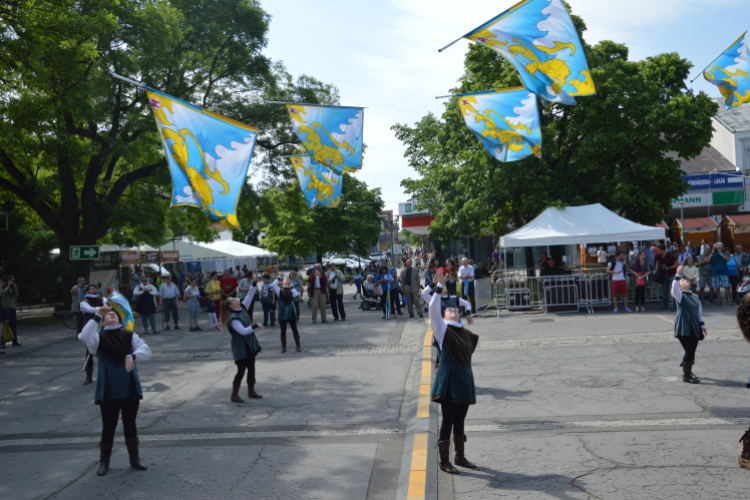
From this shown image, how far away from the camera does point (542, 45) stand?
941cm

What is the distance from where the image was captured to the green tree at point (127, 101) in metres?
16.2

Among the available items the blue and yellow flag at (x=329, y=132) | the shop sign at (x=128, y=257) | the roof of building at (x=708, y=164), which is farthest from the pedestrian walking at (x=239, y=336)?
the roof of building at (x=708, y=164)

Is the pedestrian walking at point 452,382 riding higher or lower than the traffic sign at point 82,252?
lower

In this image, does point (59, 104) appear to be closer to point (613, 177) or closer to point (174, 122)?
point (174, 122)

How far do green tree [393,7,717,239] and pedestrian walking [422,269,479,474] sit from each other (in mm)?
14126

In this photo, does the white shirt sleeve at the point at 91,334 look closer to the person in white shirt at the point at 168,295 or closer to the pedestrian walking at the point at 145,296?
the pedestrian walking at the point at 145,296

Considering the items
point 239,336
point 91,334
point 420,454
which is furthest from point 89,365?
point 420,454

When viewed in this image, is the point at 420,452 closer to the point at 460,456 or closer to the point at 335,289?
the point at 460,456

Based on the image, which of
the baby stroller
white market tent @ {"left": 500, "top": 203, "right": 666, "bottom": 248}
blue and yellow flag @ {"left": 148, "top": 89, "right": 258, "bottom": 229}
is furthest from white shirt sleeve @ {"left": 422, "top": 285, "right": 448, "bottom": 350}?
the baby stroller

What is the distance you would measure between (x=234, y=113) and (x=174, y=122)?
53.9 ft

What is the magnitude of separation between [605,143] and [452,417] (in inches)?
616

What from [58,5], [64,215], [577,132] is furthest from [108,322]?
[64,215]

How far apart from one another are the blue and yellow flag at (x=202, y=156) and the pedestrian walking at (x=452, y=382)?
3510 mm

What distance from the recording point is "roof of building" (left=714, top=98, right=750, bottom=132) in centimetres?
3872
